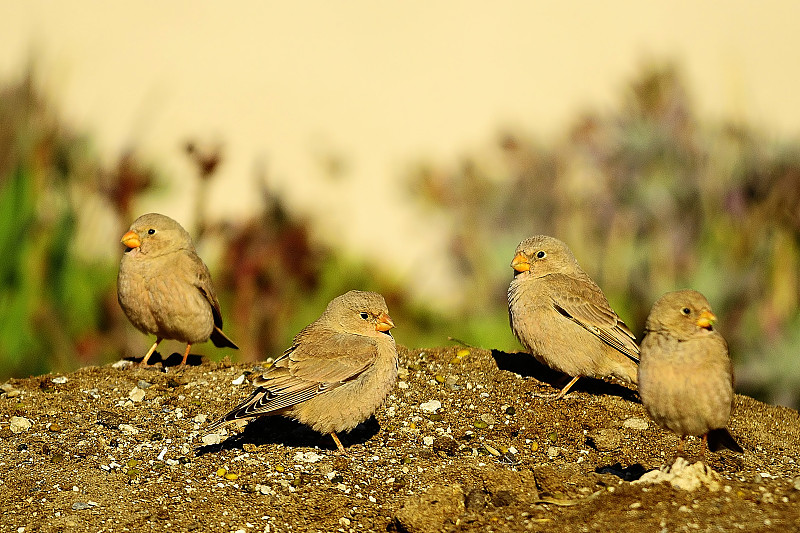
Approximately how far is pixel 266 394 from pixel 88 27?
18183 millimetres

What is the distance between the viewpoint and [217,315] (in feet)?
22.4

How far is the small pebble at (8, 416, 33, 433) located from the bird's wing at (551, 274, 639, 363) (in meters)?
3.06

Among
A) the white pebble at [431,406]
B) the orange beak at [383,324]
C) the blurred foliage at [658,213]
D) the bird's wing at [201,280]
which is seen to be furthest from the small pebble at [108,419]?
the blurred foliage at [658,213]

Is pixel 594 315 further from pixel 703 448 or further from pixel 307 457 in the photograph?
pixel 307 457

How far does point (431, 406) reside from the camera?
563 cm

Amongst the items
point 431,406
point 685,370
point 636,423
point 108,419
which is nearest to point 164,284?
point 108,419

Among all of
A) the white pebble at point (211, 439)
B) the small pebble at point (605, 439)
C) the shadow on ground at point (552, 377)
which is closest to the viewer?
the small pebble at point (605, 439)

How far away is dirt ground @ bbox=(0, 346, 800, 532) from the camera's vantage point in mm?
4160

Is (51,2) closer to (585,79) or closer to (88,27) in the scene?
(88,27)

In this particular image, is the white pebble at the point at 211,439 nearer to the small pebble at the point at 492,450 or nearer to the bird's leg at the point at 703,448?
the small pebble at the point at 492,450

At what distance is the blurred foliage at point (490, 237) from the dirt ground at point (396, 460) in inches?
48.9

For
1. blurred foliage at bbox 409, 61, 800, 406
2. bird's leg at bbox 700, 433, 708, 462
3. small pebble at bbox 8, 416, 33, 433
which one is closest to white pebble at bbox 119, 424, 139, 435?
small pebble at bbox 8, 416, 33, 433

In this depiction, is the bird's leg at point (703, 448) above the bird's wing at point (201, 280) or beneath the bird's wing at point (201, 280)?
beneath

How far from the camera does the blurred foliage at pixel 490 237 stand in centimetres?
734
